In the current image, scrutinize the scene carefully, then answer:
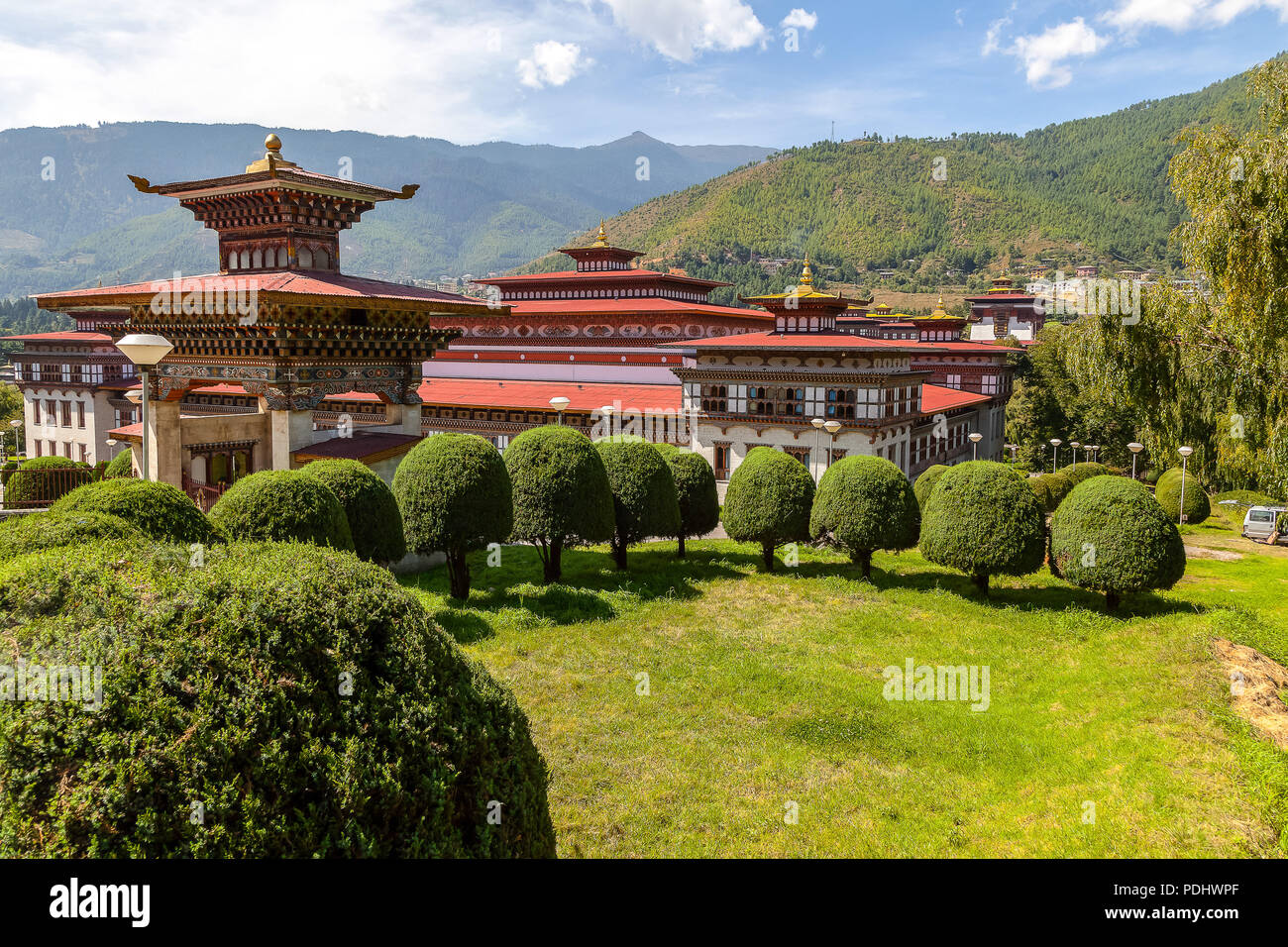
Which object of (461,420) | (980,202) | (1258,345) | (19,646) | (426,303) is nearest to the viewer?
(19,646)

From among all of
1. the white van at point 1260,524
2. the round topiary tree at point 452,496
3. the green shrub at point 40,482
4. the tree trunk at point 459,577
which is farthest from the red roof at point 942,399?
the green shrub at point 40,482

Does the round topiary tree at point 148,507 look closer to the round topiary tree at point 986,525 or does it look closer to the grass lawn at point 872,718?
the grass lawn at point 872,718

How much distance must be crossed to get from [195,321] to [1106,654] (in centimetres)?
2059

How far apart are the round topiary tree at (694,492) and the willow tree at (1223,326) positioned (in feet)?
36.2

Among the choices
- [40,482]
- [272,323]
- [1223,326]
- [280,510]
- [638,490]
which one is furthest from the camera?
[638,490]

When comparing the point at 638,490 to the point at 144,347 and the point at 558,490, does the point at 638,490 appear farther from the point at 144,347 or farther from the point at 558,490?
the point at 144,347

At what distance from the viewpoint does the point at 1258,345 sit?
15891 mm

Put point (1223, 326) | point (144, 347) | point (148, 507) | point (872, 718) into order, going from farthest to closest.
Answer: point (1223, 326), point (872, 718), point (144, 347), point (148, 507)

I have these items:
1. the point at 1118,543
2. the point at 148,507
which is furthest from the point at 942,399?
the point at 148,507

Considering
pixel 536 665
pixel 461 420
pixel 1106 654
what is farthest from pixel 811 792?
pixel 461 420

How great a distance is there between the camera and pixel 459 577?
21375 millimetres

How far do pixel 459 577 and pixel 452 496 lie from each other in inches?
92.8

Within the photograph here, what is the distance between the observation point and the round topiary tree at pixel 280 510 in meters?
15.2
